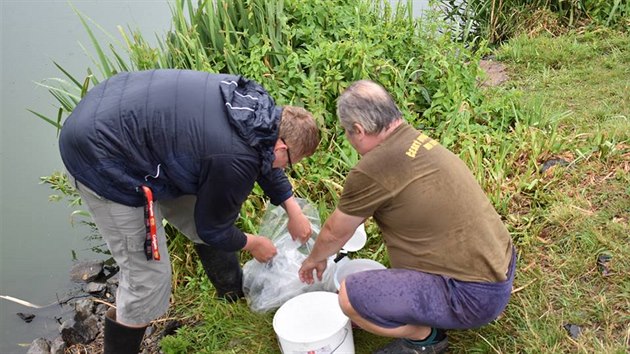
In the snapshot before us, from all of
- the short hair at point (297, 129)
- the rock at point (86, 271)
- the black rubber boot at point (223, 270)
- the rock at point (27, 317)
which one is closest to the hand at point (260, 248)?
the black rubber boot at point (223, 270)

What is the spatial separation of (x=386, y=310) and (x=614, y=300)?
1.01 m

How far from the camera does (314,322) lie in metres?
2.62

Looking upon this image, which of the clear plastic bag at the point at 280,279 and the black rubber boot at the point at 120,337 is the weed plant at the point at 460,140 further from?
the black rubber boot at the point at 120,337

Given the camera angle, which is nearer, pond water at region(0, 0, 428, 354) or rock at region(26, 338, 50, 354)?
rock at region(26, 338, 50, 354)

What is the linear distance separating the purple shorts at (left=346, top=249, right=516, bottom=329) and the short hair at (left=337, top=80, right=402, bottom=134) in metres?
0.59

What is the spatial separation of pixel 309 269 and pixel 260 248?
0.26 meters

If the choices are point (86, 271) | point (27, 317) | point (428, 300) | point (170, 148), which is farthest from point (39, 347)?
point (428, 300)

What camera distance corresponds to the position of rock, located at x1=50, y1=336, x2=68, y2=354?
321 centimetres

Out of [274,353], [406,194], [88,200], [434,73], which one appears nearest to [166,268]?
[88,200]

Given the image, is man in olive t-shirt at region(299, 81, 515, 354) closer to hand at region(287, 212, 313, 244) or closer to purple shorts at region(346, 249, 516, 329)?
purple shorts at region(346, 249, 516, 329)

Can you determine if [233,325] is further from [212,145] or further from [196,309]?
[212,145]

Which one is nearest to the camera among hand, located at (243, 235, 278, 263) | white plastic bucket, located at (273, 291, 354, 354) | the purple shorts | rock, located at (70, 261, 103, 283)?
the purple shorts

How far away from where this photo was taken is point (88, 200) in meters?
A: 2.28

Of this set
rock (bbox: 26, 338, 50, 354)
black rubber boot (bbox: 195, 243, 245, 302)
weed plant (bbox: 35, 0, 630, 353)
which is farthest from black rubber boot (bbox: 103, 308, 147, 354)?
rock (bbox: 26, 338, 50, 354)
